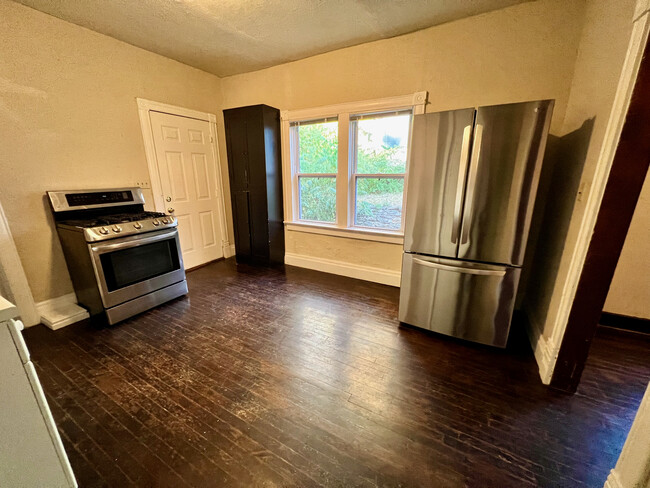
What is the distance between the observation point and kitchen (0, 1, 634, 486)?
1.99 meters

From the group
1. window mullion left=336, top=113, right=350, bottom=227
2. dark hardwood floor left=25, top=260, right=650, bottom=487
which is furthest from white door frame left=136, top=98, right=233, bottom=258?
window mullion left=336, top=113, right=350, bottom=227

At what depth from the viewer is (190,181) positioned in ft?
11.9

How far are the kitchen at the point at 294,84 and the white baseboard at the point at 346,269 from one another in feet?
0.13

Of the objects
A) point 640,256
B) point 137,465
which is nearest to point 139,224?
point 137,465

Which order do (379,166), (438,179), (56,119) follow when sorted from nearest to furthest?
(438,179)
(56,119)
(379,166)

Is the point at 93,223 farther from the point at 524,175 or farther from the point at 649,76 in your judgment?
the point at 649,76

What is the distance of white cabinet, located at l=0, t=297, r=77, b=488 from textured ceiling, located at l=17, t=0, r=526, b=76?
2637 millimetres

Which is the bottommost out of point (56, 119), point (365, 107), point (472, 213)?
point (472, 213)

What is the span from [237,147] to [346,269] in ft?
7.55

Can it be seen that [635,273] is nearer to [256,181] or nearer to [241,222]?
[256,181]

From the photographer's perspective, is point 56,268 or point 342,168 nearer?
point 56,268

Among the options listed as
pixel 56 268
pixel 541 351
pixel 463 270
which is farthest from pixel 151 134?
pixel 541 351

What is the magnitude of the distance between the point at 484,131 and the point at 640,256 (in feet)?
6.25

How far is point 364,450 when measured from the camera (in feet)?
4.32
